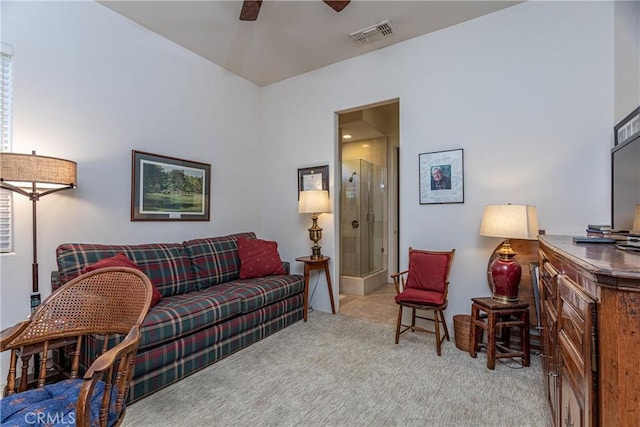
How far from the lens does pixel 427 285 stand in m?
2.79

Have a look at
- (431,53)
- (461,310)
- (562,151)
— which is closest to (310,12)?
(431,53)

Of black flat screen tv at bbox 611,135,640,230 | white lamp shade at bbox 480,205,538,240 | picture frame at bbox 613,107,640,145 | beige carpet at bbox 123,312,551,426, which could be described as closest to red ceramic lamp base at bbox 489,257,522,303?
white lamp shade at bbox 480,205,538,240

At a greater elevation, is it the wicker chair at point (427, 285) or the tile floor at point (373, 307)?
the wicker chair at point (427, 285)

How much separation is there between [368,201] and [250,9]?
350cm

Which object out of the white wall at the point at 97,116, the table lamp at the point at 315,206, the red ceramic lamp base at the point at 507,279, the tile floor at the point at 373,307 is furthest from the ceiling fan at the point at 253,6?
the tile floor at the point at 373,307

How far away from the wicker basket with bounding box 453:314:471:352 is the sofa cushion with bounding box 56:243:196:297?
2510 mm

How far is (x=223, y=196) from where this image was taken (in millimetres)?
3793

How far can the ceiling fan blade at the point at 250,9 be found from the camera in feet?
7.47

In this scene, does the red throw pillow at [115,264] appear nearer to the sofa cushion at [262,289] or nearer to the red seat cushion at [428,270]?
the sofa cushion at [262,289]

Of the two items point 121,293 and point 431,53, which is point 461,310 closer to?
point 431,53

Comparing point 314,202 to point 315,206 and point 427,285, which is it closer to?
point 315,206

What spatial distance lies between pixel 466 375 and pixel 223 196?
3148mm

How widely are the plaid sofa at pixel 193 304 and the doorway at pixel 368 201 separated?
149 cm

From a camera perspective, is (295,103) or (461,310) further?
(295,103)
